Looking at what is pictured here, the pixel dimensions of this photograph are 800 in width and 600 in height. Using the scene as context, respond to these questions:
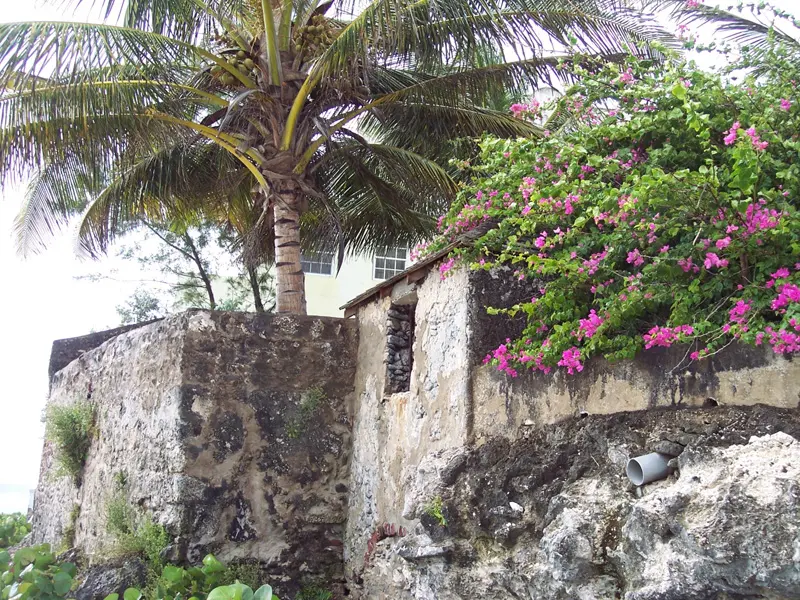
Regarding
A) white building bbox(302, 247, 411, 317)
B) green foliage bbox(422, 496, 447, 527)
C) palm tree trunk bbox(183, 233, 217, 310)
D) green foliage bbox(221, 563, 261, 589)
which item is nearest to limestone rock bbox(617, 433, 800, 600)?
green foliage bbox(422, 496, 447, 527)

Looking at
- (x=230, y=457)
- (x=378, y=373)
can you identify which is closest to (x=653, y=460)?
(x=378, y=373)

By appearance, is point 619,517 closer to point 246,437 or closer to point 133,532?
point 246,437

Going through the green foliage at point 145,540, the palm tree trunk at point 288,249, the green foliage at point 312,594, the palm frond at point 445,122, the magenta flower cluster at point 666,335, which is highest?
the palm frond at point 445,122

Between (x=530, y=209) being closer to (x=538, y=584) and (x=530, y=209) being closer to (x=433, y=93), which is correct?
(x=538, y=584)

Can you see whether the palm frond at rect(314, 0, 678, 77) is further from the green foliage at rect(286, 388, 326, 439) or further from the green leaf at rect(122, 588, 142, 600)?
the green leaf at rect(122, 588, 142, 600)

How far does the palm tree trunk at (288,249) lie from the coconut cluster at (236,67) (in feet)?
4.19

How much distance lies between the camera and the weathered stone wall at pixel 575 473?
389cm

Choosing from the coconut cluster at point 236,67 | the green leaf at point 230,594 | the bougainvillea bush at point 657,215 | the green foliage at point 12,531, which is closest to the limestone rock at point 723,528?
the bougainvillea bush at point 657,215

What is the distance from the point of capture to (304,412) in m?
8.44

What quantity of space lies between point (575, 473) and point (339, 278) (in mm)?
14665

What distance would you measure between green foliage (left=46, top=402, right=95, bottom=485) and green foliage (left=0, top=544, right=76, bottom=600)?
103 centimetres

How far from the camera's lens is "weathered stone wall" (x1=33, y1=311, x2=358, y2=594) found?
795 cm

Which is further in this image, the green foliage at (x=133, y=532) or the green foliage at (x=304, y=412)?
the green foliage at (x=304, y=412)

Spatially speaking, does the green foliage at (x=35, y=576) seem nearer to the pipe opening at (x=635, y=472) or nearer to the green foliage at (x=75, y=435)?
the green foliage at (x=75, y=435)
